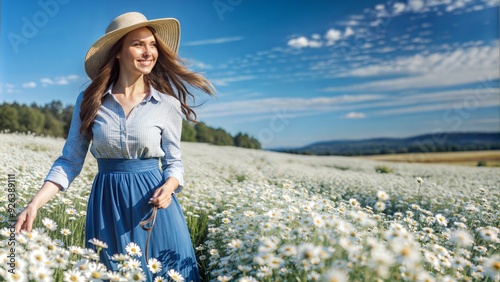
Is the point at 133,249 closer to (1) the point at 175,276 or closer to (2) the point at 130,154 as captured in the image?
(1) the point at 175,276

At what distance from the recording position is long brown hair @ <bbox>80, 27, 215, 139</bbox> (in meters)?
3.15

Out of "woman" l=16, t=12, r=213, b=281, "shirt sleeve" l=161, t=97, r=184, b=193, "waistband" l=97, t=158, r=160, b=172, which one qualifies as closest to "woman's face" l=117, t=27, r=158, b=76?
"woman" l=16, t=12, r=213, b=281

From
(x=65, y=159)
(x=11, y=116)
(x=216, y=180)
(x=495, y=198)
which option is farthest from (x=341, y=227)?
(x=11, y=116)

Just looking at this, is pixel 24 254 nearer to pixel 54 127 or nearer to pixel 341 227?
pixel 341 227

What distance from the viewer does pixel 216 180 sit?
7828 millimetres

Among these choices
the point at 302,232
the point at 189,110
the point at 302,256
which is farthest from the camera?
the point at 189,110

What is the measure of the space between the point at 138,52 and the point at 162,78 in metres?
0.40

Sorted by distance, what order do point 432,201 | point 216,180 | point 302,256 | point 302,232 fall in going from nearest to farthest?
1. point 302,256
2. point 302,232
3. point 432,201
4. point 216,180

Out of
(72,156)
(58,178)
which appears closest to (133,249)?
(58,178)

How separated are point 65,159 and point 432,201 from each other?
16.5 ft

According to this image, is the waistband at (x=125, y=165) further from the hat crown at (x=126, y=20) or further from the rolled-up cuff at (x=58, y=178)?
the hat crown at (x=126, y=20)

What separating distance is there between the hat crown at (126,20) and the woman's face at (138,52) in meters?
0.09

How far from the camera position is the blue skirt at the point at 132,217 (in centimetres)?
295

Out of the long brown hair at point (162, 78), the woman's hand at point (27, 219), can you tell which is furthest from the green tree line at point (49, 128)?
the woman's hand at point (27, 219)
